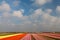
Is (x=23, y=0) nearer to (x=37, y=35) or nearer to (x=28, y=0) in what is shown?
(x=28, y=0)

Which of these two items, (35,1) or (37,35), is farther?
(37,35)

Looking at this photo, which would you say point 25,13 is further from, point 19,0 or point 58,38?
point 58,38

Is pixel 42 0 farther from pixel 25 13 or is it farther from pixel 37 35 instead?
pixel 37 35

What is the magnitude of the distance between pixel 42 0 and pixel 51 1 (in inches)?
21.2

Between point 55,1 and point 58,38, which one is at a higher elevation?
point 55,1

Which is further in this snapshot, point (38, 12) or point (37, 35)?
point (37, 35)

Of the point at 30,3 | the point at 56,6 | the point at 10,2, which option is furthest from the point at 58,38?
the point at 10,2

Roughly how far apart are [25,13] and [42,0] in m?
1.23

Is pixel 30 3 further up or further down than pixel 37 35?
further up

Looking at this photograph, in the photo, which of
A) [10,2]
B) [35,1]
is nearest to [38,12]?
[35,1]

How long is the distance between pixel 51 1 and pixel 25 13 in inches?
64.5

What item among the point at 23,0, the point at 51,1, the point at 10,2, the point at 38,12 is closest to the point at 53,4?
the point at 51,1

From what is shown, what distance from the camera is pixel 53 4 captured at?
39.4ft

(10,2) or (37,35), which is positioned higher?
(10,2)
